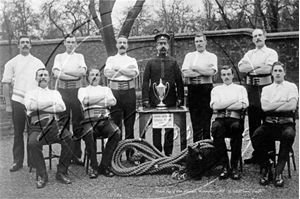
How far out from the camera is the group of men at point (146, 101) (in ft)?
11.4

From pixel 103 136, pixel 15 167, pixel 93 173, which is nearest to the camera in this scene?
pixel 93 173

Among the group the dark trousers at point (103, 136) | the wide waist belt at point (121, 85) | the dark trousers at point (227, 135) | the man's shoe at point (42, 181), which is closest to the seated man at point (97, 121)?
the dark trousers at point (103, 136)

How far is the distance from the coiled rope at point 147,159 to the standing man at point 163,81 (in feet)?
1.03

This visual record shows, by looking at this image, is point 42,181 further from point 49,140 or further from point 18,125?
point 18,125

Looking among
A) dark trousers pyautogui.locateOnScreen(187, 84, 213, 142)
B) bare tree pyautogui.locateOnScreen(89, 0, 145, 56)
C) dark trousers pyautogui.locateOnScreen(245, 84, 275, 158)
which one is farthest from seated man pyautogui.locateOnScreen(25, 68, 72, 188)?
dark trousers pyautogui.locateOnScreen(245, 84, 275, 158)

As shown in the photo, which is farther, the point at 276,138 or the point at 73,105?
the point at 73,105

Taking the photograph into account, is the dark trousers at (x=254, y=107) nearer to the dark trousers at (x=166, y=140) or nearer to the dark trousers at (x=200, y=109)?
the dark trousers at (x=200, y=109)

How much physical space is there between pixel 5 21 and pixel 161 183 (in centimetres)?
322

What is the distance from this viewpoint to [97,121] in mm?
3809

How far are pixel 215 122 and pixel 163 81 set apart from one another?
3.07 feet

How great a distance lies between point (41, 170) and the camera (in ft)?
11.5

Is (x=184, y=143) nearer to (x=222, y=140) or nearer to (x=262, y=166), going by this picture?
(x=222, y=140)

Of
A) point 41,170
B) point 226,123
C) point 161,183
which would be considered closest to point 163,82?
point 226,123

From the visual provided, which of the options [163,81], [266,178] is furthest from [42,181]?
[266,178]
